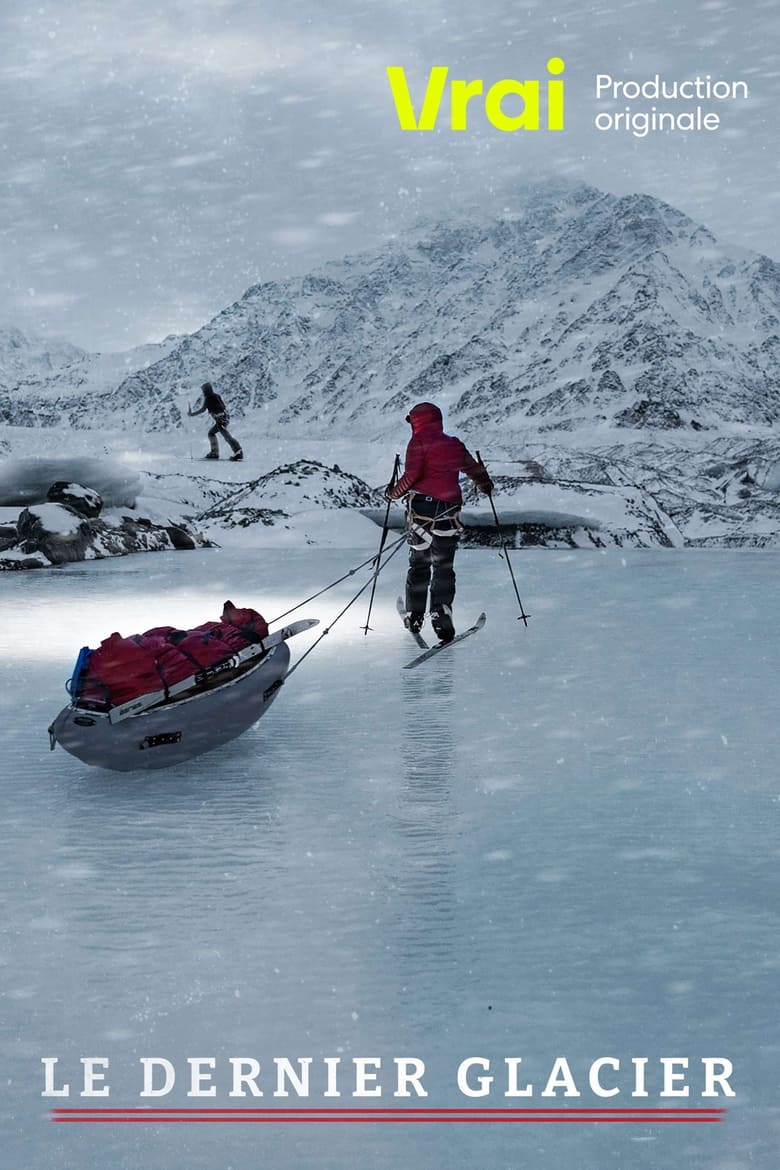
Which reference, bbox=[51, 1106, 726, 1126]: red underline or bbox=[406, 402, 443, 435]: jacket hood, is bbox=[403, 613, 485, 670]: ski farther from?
bbox=[51, 1106, 726, 1126]: red underline

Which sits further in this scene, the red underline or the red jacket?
the red jacket

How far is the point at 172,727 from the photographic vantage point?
18.3 feet

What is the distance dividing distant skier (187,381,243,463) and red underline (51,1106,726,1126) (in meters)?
22.1

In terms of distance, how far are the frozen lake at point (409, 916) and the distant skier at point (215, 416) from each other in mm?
18520

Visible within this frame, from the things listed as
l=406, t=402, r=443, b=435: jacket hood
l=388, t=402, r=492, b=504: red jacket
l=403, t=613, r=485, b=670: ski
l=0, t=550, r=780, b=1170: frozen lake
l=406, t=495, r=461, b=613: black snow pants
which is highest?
l=406, t=402, r=443, b=435: jacket hood

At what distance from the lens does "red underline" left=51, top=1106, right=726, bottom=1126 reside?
9.07ft

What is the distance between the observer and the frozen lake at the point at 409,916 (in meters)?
2.76

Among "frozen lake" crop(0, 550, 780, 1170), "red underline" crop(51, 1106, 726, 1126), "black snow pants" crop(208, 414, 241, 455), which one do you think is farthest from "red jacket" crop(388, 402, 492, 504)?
"black snow pants" crop(208, 414, 241, 455)

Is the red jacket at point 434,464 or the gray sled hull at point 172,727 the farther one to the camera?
the red jacket at point 434,464

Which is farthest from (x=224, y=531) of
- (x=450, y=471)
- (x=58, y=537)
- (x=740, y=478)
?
(x=740, y=478)

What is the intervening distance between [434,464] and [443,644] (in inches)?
53.3

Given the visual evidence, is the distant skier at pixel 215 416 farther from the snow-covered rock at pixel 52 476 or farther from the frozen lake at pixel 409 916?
the frozen lake at pixel 409 916

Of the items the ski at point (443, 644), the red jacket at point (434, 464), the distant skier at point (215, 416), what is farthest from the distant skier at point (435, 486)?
the distant skier at point (215, 416)

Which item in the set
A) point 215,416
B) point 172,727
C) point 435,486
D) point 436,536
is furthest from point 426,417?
point 215,416
